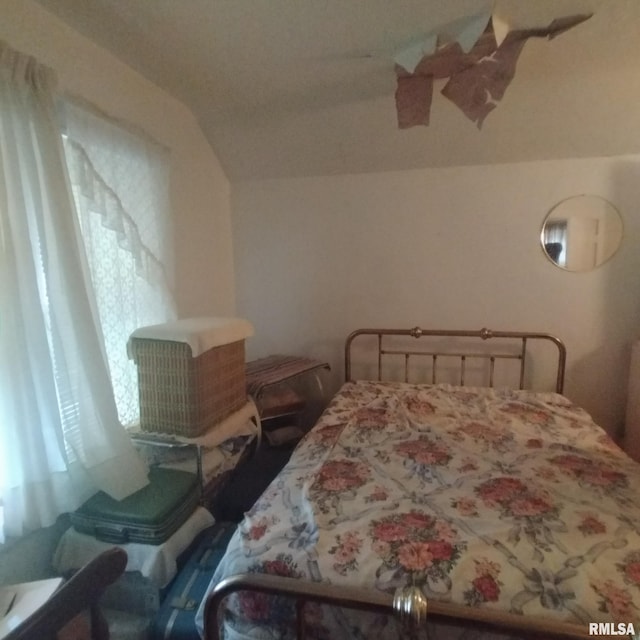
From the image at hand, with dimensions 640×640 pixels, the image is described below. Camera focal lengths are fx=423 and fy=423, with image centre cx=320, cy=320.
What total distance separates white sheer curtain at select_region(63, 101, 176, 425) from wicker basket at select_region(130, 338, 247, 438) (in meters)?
0.16

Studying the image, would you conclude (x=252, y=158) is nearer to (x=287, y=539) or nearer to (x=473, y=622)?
(x=287, y=539)

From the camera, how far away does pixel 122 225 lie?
1.74 m

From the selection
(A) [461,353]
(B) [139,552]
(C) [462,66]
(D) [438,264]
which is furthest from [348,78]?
(B) [139,552]

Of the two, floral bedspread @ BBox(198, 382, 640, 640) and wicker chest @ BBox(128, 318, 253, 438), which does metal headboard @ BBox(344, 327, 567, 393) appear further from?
wicker chest @ BBox(128, 318, 253, 438)

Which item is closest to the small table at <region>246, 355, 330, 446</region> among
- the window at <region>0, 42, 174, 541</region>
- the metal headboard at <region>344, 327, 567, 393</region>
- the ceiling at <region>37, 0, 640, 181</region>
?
the metal headboard at <region>344, 327, 567, 393</region>

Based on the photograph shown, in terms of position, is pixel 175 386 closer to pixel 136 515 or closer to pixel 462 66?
pixel 136 515

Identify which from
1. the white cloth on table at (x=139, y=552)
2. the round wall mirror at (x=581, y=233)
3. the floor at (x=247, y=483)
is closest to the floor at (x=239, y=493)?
the floor at (x=247, y=483)

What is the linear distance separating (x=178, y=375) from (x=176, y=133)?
4.66ft

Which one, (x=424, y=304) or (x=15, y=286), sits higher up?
(x=15, y=286)

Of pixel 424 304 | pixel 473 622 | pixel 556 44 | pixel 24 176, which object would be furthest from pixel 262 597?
pixel 556 44

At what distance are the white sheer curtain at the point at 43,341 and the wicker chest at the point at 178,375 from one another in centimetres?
20

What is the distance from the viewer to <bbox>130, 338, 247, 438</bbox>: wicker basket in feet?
5.48

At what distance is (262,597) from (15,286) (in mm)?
1125

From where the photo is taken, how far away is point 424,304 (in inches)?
109
